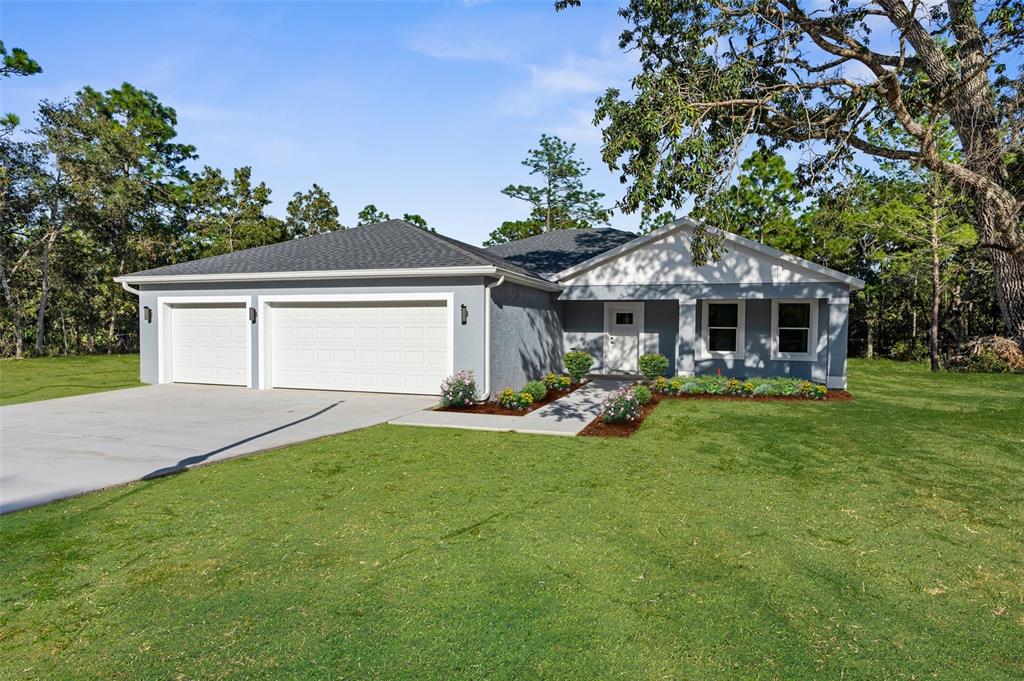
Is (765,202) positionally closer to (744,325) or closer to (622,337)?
(744,325)

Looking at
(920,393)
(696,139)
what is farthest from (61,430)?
(920,393)

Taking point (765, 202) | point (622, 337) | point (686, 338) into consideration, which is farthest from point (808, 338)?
point (765, 202)

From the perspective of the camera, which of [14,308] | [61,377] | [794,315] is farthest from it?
[14,308]

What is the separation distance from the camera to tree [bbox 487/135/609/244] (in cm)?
4256

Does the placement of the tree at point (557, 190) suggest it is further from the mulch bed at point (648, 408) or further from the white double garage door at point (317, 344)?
the mulch bed at point (648, 408)

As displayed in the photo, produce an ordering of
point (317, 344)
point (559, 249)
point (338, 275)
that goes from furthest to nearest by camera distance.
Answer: point (559, 249)
point (317, 344)
point (338, 275)

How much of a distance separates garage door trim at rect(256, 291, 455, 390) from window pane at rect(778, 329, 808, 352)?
352 inches

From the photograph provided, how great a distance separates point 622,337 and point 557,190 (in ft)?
96.6

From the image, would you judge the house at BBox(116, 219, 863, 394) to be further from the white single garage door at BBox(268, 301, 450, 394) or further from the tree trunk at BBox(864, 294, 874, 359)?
the tree trunk at BBox(864, 294, 874, 359)

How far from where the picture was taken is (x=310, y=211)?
3438cm

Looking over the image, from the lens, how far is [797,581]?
3.78 m

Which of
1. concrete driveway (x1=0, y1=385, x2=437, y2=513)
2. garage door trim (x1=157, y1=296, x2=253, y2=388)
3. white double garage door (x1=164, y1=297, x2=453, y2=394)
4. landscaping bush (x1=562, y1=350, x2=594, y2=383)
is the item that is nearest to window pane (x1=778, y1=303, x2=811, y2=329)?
landscaping bush (x1=562, y1=350, x2=594, y2=383)

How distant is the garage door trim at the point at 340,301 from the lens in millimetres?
11500

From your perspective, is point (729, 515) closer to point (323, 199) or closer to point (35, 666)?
point (35, 666)
